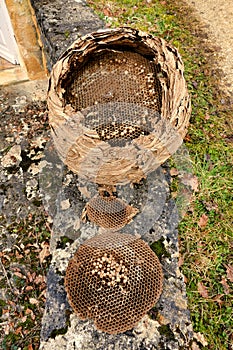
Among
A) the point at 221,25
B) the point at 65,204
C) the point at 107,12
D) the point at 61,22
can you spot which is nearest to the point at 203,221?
the point at 65,204

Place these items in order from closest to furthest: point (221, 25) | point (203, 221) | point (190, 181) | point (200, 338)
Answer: point (200, 338), point (203, 221), point (190, 181), point (221, 25)

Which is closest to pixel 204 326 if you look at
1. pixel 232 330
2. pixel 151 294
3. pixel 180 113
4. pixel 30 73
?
pixel 232 330

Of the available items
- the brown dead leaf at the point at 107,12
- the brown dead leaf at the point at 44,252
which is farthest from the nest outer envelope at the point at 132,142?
the brown dead leaf at the point at 107,12

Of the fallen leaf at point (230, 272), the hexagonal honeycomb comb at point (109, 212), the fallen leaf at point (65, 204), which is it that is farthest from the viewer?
the fallen leaf at point (230, 272)

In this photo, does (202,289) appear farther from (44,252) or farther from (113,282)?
(44,252)

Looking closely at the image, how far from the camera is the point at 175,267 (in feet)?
6.12

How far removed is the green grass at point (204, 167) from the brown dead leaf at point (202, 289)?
22mm

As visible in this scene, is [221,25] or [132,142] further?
[221,25]

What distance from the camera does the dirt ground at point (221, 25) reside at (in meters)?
4.16

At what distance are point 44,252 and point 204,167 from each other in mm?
1643

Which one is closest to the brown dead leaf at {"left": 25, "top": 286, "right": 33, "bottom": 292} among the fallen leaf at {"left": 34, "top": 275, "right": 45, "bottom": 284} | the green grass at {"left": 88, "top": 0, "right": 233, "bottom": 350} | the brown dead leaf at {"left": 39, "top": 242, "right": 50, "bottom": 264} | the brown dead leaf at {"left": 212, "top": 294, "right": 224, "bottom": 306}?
the fallen leaf at {"left": 34, "top": 275, "right": 45, "bottom": 284}

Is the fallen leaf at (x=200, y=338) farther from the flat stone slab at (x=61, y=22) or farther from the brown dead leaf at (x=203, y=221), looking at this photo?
the flat stone slab at (x=61, y=22)

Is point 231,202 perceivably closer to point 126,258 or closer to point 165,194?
point 165,194

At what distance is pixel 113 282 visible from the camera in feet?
5.73
